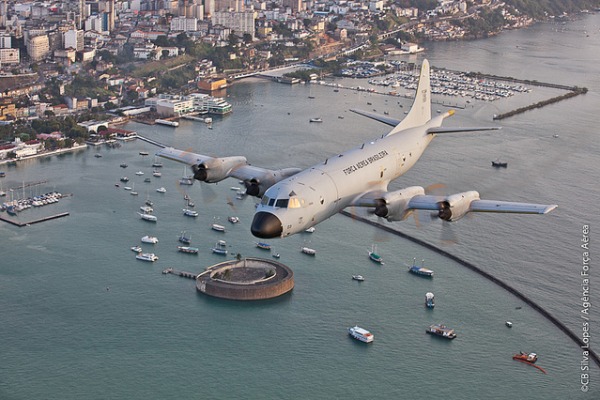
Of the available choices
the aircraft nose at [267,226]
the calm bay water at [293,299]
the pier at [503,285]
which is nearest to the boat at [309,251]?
the calm bay water at [293,299]

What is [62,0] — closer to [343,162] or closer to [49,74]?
[49,74]

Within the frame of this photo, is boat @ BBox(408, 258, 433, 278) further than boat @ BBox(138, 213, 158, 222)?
No

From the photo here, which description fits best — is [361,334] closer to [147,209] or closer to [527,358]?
[527,358]

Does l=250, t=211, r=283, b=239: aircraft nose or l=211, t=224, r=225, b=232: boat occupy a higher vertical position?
l=250, t=211, r=283, b=239: aircraft nose

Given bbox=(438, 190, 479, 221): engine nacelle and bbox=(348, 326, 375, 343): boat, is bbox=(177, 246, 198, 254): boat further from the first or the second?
bbox=(438, 190, 479, 221): engine nacelle

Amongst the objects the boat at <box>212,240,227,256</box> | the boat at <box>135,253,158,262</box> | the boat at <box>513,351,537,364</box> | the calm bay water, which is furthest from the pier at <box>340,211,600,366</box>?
the boat at <box>135,253,158,262</box>

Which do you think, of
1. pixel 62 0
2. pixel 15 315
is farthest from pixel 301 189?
pixel 62 0
